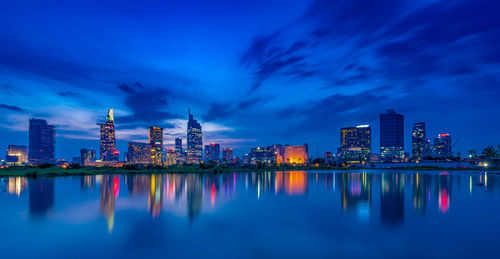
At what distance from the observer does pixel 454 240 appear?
1561 centimetres

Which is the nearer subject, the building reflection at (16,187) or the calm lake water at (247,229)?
the calm lake water at (247,229)

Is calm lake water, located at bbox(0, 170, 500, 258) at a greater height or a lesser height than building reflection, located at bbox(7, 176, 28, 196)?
greater

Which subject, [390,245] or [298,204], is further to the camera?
[298,204]

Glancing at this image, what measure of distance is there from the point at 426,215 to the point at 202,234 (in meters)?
16.6

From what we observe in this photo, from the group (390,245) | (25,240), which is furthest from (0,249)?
(390,245)

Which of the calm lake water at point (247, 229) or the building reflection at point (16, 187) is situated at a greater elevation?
the calm lake water at point (247, 229)

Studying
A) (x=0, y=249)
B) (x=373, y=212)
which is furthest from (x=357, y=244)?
(x=0, y=249)

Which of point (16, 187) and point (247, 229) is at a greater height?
point (247, 229)

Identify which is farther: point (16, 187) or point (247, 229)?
point (16, 187)

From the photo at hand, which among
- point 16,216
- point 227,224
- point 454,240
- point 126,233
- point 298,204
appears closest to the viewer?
point 454,240

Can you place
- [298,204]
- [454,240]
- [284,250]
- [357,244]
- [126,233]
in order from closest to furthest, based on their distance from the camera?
[284,250] → [357,244] → [454,240] → [126,233] → [298,204]

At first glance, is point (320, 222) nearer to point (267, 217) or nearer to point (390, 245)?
point (267, 217)

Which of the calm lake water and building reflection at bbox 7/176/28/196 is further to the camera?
building reflection at bbox 7/176/28/196

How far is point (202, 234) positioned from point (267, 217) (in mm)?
6612
